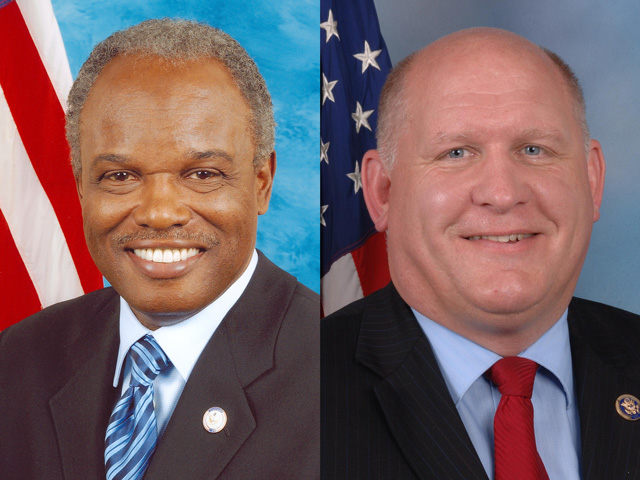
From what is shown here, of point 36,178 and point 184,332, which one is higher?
point 36,178

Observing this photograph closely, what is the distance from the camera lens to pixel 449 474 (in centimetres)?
207

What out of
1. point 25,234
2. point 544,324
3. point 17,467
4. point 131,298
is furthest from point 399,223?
point 17,467

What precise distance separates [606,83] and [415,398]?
158cm

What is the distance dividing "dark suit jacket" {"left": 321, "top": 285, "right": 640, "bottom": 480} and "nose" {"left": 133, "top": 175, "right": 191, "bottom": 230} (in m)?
0.64

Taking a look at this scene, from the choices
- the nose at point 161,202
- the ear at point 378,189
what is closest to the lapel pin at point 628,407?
the ear at point 378,189

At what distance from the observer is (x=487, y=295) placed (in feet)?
7.49

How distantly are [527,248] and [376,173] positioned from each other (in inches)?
22.4

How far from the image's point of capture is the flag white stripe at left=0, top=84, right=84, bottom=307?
7.73 ft

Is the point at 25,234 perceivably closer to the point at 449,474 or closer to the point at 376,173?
the point at 376,173

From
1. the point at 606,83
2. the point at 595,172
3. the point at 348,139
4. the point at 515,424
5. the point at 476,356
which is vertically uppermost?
the point at 606,83

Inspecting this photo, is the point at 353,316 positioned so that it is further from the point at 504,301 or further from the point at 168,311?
the point at 168,311

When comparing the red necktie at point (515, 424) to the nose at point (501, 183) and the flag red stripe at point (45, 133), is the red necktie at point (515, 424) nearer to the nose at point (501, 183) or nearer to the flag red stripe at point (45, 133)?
the nose at point (501, 183)

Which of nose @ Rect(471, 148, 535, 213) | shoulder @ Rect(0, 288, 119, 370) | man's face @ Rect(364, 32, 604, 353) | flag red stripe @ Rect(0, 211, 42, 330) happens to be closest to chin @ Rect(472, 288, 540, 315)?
man's face @ Rect(364, 32, 604, 353)

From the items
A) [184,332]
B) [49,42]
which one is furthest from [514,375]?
[49,42]
